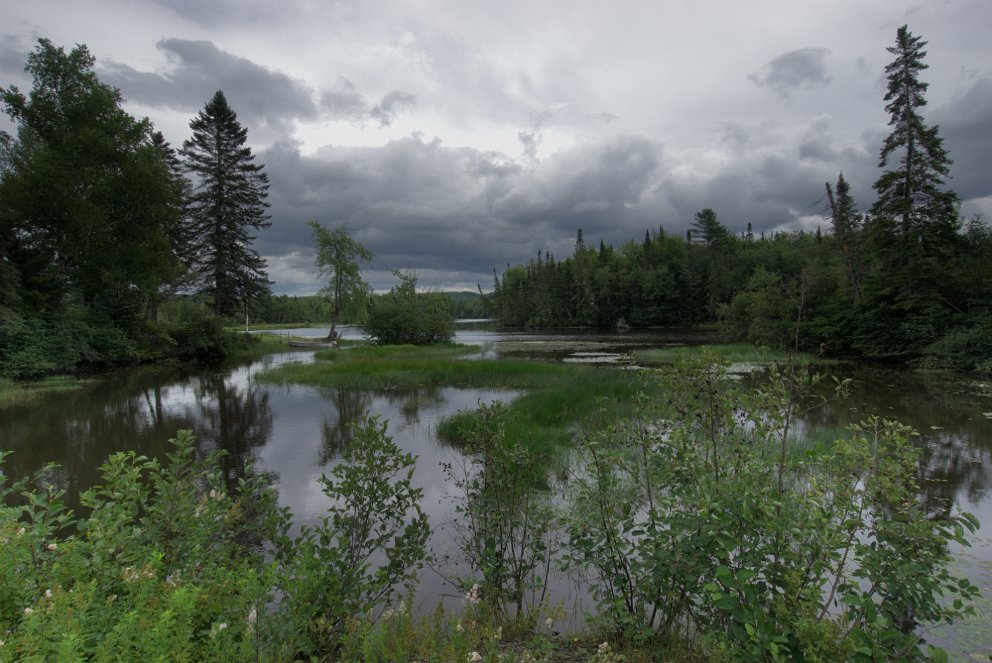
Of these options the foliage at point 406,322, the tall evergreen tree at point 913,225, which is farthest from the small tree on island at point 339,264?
the tall evergreen tree at point 913,225

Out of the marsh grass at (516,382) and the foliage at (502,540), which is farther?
the marsh grass at (516,382)

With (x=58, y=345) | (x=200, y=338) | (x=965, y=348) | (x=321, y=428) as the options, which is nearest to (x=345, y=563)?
Result: (x=321, y=428)

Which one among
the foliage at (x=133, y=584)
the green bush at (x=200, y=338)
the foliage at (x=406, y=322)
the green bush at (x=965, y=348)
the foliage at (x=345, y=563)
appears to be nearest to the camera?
the foliage at (x=133, y=584)

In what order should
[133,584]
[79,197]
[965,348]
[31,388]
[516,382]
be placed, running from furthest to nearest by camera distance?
[79,197] < [965,348] < [516,382] < [31,388] < [133,584]

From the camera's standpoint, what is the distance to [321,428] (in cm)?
1218

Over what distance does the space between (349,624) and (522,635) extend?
1412 mm

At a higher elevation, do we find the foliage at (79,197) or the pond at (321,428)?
the foliage at (79,197)

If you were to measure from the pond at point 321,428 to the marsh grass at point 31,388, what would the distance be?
676mm

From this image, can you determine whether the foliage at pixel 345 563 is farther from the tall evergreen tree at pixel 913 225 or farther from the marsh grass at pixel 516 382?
the tall evergreen tree at pixel 913 225

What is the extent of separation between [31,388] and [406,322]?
22743 millimetres

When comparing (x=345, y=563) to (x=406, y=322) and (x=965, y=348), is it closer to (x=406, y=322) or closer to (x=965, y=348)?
(x=965, y=348)

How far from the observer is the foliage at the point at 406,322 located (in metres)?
37.6

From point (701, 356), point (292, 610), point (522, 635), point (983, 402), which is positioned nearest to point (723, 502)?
point (701, 356)

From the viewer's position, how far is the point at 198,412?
46.3ft
